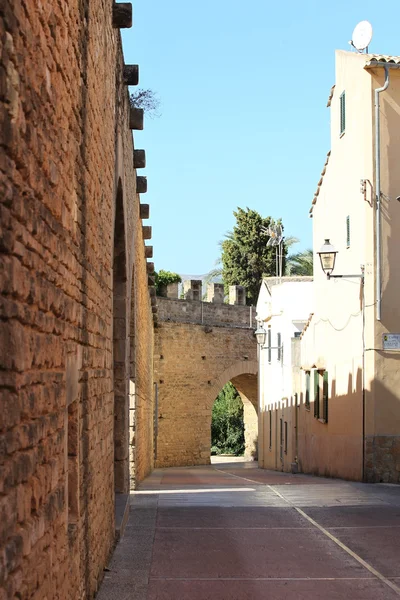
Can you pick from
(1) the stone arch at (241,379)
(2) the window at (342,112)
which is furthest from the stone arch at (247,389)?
(2) the window at (342,112)

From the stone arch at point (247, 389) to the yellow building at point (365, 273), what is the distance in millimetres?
18464

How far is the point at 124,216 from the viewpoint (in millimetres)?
11812

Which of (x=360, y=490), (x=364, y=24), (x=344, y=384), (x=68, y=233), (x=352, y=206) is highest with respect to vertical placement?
(x=364, y=24)

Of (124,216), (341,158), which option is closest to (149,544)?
(124,216)

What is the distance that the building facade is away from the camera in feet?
93.2

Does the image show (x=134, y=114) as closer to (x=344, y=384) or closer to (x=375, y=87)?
Result: (x=375, y=87)

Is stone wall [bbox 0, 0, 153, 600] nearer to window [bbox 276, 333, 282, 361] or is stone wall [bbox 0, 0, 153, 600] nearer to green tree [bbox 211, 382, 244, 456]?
window [bbox 276, 333, 282, 361]

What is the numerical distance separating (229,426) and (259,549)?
Answer: 41.5m

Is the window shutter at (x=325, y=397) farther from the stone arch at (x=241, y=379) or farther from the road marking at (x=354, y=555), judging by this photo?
the stone arch at (x=241, y=379)

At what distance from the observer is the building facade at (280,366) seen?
28.4 meters

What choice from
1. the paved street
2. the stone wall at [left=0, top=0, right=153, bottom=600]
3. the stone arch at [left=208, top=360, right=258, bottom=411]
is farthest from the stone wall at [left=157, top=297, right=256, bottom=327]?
the stone wall at [left=0, top=0, right=153, bottom=600]

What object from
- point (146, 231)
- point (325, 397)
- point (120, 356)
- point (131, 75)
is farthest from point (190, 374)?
point (131, 75)

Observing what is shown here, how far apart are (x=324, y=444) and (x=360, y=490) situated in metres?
5.82

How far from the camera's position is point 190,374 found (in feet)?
127
